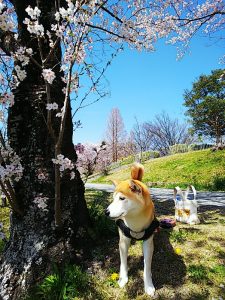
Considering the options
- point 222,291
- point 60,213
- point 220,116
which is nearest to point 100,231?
point 60,213

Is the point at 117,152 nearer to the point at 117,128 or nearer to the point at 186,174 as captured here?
the point at 117,128

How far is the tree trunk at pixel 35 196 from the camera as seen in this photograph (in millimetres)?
4039

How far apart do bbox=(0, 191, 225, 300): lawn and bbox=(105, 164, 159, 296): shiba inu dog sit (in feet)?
0.70

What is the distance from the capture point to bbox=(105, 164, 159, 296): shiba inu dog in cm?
346

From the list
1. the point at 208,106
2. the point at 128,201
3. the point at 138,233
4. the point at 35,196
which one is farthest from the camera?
the point at 208,106

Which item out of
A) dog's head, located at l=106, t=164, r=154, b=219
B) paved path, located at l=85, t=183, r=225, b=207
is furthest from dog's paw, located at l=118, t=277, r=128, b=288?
paved path, located at l=85, t=183, r=225, b=207

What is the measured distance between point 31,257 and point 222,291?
2.31 m

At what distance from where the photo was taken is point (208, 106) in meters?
25.3

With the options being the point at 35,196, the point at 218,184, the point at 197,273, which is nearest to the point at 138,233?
the point at 197,273

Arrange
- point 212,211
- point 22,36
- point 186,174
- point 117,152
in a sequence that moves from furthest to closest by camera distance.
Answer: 1. point 117,152
2. point 186,174
3. point 212,211
4. point 22,36

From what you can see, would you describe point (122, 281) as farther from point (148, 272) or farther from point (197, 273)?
point (197, 273)

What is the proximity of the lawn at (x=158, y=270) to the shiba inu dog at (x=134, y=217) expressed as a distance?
0.70 feet

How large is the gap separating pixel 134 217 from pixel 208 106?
2328 cm

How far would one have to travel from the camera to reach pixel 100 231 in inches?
191
